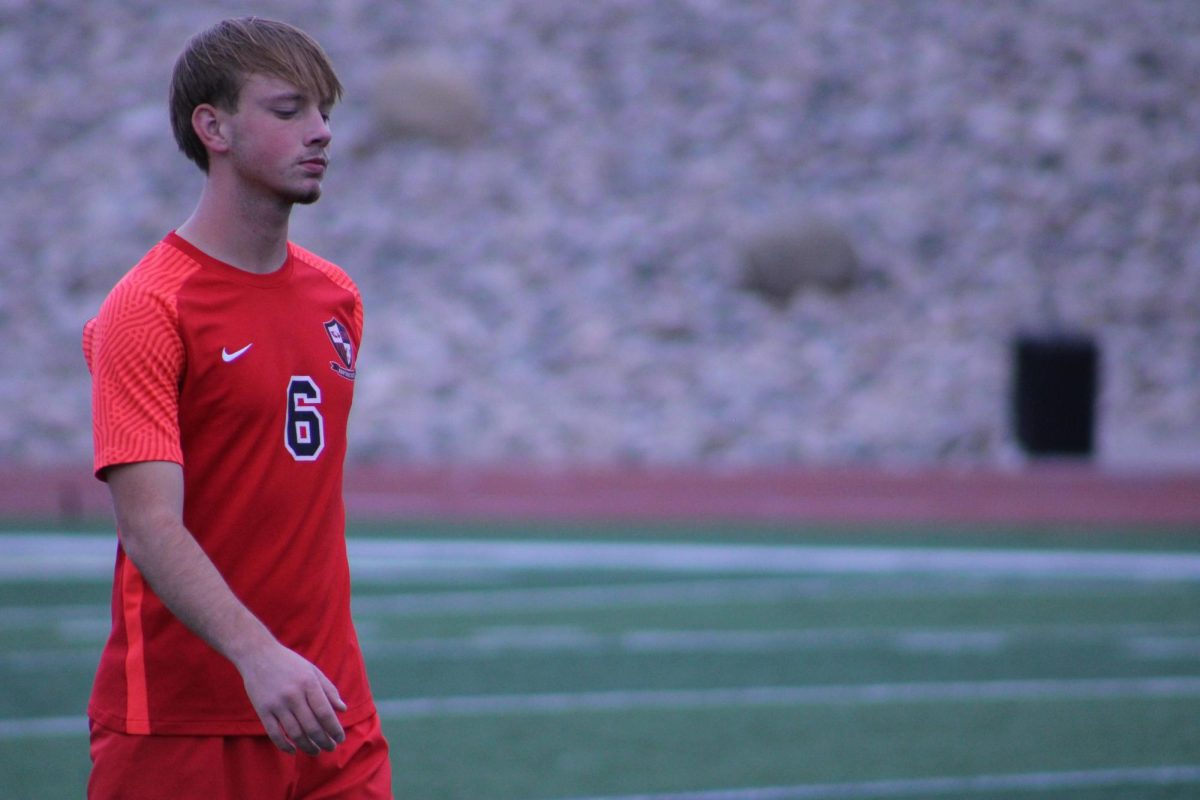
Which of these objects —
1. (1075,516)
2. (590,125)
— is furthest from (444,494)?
(590,125)

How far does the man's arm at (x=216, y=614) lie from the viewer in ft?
8.41

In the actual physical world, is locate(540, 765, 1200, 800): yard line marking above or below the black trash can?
below

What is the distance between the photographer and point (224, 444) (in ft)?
9.06

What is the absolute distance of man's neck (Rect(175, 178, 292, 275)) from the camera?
2812 millimetres

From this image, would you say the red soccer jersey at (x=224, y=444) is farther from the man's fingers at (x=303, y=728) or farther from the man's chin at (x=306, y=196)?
the man's fingers at (x=303, y=728)

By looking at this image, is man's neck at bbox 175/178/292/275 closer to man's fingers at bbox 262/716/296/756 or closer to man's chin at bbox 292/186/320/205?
man's chin at bbox 292/186/320/205

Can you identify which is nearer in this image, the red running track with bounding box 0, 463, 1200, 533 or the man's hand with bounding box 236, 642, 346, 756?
the man's hand with bounding box 236, 642, 346, 756

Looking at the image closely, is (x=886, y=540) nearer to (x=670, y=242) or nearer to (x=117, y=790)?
(x=670, y=242)

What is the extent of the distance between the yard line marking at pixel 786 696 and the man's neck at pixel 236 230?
5379 millimetres

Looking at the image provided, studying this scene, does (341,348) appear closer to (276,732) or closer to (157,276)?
(157,276)

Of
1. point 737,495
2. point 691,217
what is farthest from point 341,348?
point 691,217

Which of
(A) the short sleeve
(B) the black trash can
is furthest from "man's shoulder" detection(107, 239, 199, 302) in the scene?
(B) the black trash can

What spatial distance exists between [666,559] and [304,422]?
35.8ft

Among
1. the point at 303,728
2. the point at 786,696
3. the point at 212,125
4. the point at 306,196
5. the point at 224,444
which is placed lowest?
the point at 786,696
